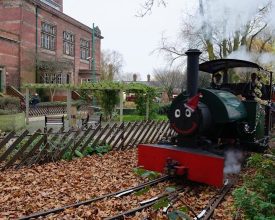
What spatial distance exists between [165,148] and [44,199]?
2479 millimetres

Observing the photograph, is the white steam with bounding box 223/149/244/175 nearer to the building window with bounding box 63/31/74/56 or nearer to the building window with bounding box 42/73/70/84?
the building window with bounding box 42/73/70/84

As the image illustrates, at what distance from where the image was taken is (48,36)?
111ft

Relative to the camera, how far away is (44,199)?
5664 millimetres

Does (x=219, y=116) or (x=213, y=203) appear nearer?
(x=213, y=203)

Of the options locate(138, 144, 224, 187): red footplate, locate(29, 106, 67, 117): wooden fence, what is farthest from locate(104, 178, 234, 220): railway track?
locate(29, 106, 67, 117): wooden fence

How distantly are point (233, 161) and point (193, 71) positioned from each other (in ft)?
8.46

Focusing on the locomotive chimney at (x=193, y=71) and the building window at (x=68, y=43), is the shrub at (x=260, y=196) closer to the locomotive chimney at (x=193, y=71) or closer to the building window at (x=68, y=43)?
the locomotive chimney at (x=193, y=71)

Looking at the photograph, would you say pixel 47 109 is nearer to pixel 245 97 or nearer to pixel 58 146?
pixel 58 146

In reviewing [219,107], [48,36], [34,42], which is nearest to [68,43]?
[48,36]

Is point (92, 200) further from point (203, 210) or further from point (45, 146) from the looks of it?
point (45, 146)

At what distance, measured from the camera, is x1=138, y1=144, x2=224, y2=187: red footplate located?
598cm

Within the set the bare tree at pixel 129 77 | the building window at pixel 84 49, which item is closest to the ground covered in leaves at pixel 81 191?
the building window at pixel 84 49

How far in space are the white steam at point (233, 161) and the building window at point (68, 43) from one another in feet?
104

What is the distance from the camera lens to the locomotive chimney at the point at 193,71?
656 cm
